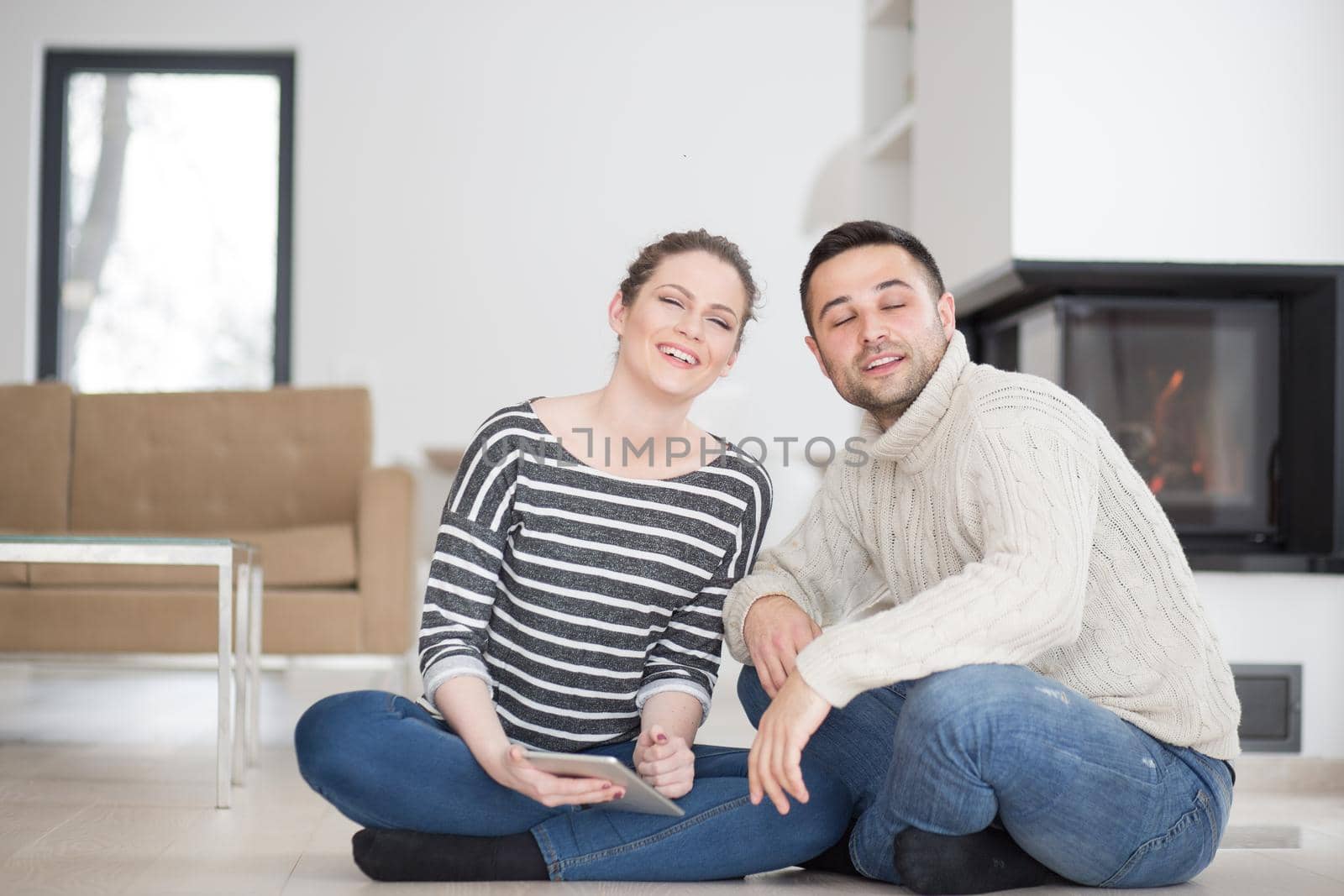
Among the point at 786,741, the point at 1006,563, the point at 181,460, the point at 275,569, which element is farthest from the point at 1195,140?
the point at 181,460

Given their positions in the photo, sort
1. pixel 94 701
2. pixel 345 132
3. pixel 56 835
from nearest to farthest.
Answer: pixel 56 835 → pixel 94 701 → pixel 345 132

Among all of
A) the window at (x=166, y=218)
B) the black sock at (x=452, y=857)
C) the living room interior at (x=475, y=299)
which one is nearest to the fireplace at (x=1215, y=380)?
the living room interior at (x=475, y=299)

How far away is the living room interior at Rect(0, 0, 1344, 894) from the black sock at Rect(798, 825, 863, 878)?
0.03 metres

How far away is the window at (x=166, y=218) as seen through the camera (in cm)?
527

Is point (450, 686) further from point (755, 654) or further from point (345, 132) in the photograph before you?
point (345, 132)

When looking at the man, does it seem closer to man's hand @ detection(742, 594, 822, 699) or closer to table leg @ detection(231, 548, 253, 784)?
man's hand @ detection(742, 594, 822, 699)

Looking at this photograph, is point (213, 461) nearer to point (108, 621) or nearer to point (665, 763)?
point (108, 621)

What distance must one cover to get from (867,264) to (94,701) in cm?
287

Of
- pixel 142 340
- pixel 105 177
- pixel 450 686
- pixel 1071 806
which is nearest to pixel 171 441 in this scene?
pixel 142 340

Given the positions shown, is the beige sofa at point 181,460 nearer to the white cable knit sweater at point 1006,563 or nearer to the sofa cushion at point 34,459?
the sofa cushion at point 34,459

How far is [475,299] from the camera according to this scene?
17.2ft

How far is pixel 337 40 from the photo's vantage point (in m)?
5.25

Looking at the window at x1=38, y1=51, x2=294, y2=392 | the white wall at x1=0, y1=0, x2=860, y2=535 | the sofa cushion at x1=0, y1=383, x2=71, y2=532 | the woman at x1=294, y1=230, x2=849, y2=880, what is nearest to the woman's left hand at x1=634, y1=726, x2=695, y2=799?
the woman at x1=294, y1=230, x2=849, y2=880

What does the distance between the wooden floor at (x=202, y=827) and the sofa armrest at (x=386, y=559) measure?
1.05ft
